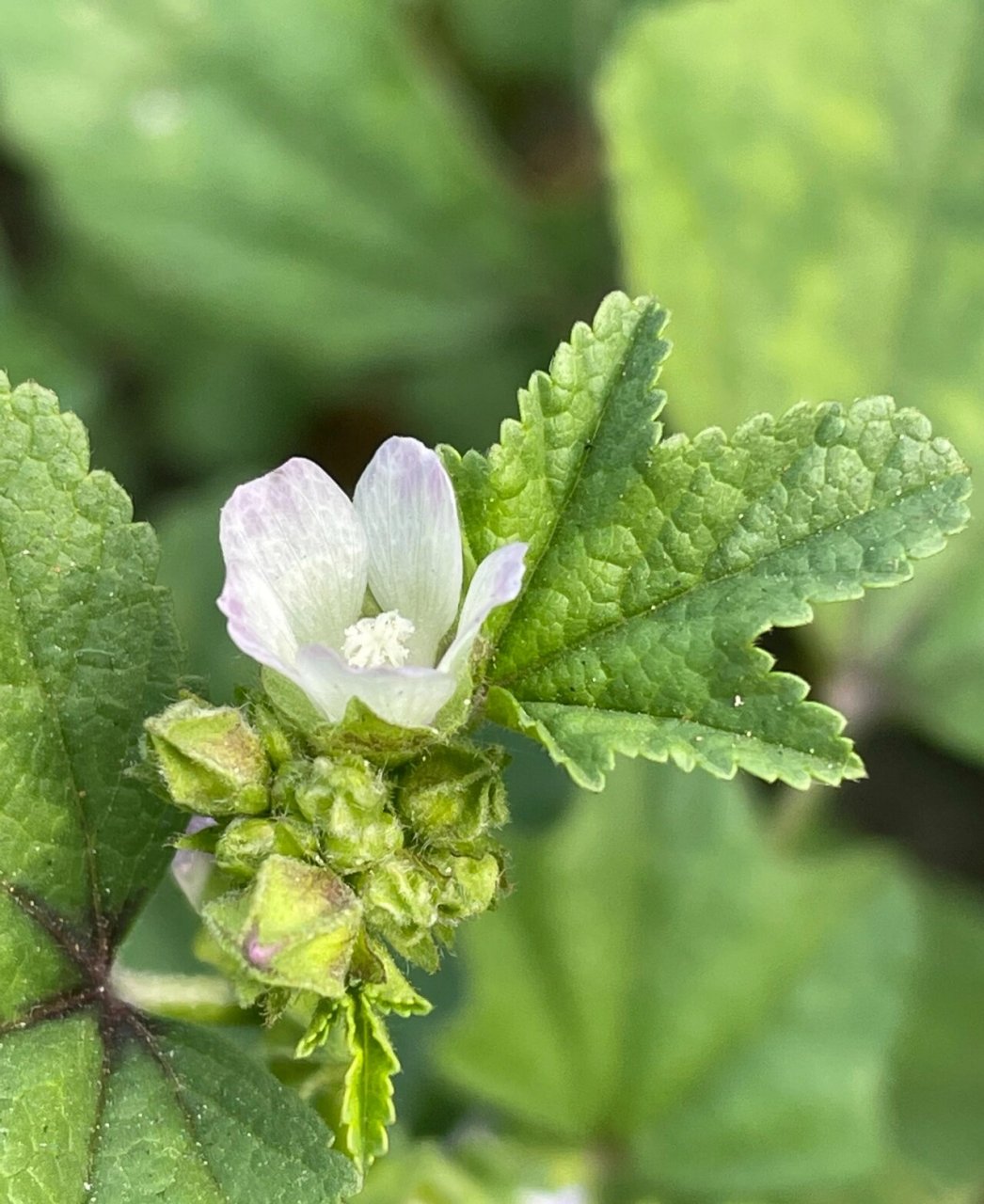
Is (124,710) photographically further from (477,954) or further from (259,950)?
(477,954)

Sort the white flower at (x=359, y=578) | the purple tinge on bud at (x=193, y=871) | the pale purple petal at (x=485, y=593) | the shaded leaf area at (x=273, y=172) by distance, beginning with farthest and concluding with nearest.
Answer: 1. the shaded leaf area at (x=273, y=172)
2. the purple tinge on bud at (x=193, y=871)
3. the white flower at (x=359, y=578)
4. the pale purple petal at (x=485, y=593)

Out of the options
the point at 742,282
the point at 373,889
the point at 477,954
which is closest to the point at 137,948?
the point at 477,954

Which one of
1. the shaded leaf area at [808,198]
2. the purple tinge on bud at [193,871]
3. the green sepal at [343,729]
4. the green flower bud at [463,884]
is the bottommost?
the green flower bud at [463,884]

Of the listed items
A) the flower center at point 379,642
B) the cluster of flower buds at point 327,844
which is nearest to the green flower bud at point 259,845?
the cluster of flower buds at point 327,844

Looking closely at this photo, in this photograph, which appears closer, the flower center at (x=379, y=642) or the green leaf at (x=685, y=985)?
the flower center at (x=379, y=642)

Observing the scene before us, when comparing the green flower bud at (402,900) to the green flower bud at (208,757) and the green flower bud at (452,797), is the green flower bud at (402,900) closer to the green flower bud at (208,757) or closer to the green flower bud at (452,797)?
the green flower bud at (452,797)

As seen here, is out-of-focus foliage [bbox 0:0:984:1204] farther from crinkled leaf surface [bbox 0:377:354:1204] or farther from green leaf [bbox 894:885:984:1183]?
crinkled leaf surface [bbox 0:377:354:1204]
